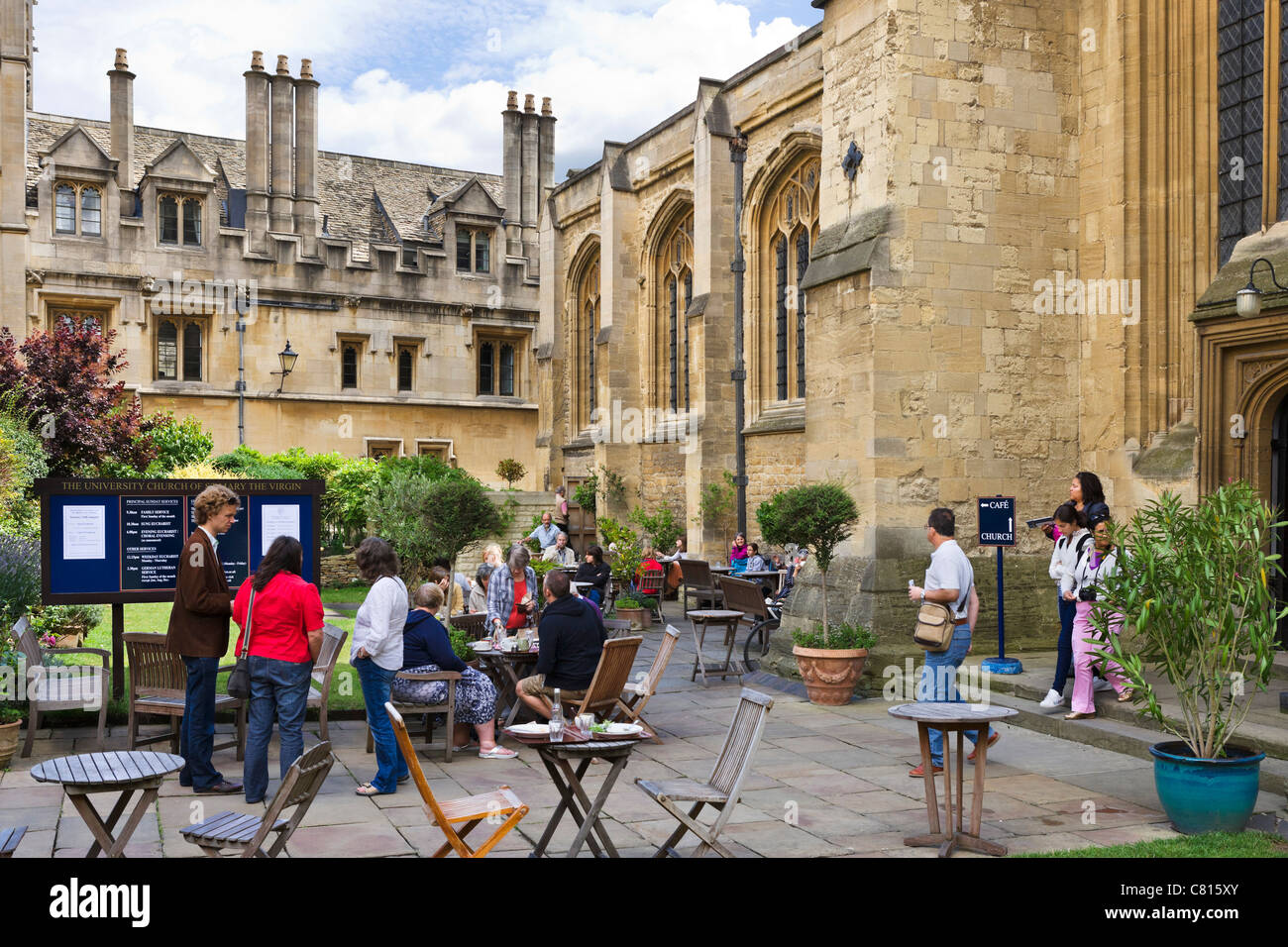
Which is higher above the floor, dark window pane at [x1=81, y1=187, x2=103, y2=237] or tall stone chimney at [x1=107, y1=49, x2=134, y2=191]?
tall stone chimney at [x1=107, y1=49, x2=134, y2=191]

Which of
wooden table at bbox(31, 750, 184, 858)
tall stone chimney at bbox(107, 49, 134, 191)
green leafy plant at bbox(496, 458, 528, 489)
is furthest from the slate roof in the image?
wooden table at bbox(31, 750, 184, 858)

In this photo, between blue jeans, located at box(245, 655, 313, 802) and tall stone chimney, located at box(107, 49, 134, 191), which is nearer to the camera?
blue jeans, located at box(245, 655, 313, 802)

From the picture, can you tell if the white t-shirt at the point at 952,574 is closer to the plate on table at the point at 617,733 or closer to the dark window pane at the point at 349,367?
the plate on table at the point at 617,733

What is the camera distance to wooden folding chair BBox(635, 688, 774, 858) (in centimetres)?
528

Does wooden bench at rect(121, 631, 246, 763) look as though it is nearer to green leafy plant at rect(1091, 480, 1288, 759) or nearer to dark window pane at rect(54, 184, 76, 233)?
green leafy plant at rect(1091, 480, 1288, 759)

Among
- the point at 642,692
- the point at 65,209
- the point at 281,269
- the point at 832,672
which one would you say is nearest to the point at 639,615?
the point at 832,672

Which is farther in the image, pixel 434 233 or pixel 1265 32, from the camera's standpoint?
pixel 434 233

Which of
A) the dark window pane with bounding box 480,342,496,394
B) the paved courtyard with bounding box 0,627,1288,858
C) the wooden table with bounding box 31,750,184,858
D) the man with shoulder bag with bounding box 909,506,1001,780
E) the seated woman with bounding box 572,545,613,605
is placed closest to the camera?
the wooden table with bounding box 31,750,184,858

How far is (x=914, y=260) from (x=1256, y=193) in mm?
3299

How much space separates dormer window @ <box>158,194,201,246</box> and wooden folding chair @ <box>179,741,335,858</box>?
1148 inches

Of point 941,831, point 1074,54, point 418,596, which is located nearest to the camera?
point 941,831

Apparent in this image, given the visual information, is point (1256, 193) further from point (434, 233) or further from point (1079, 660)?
point (434, 233)
